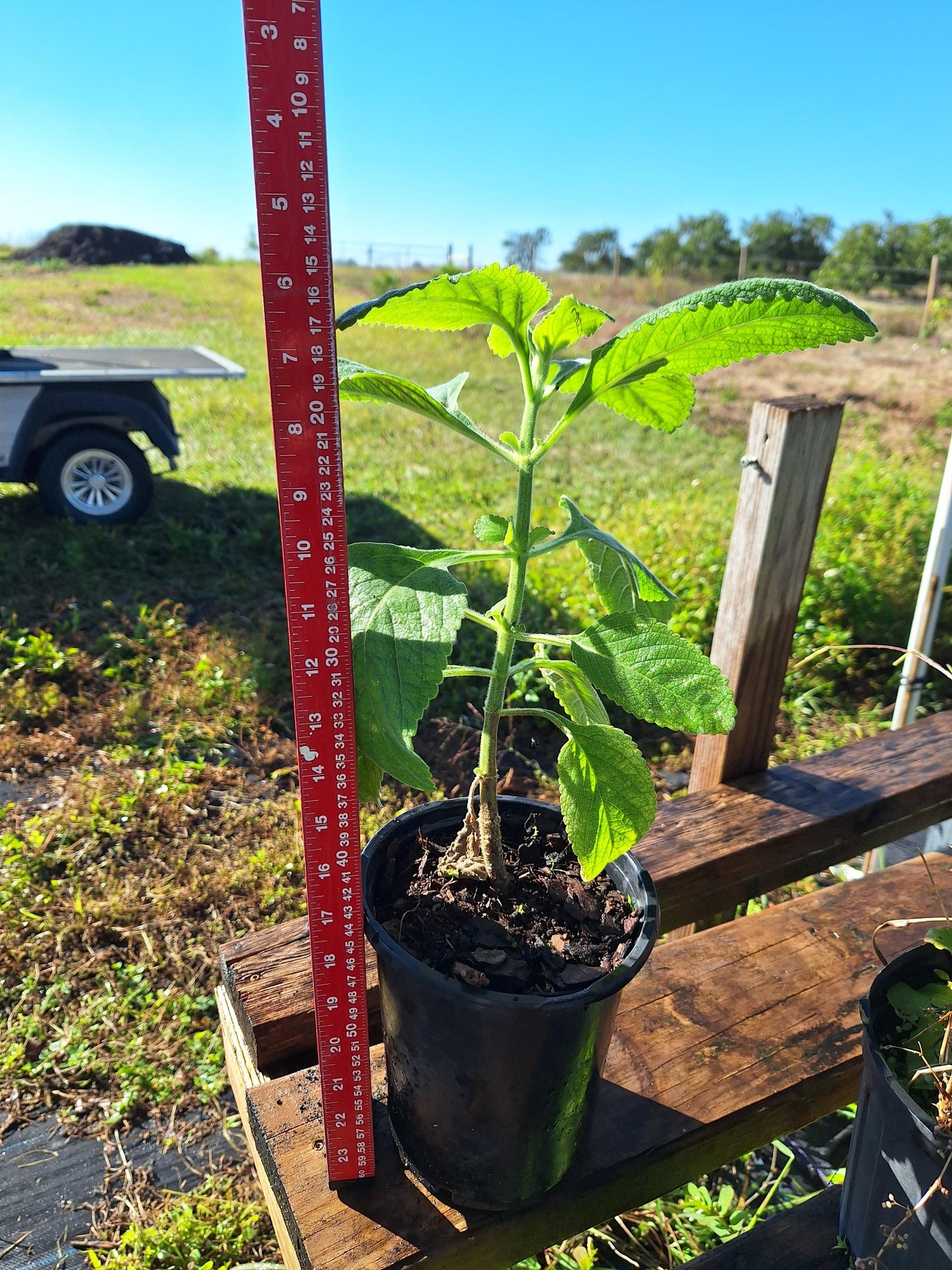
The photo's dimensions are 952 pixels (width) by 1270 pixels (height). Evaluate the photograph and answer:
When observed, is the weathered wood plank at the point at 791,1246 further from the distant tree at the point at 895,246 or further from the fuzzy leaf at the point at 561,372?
the distant tree at the point at 895,246

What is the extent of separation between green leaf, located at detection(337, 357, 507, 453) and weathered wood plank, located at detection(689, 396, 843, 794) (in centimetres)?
73

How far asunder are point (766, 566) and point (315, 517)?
3.81 ft

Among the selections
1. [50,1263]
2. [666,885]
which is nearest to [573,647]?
[666,885]

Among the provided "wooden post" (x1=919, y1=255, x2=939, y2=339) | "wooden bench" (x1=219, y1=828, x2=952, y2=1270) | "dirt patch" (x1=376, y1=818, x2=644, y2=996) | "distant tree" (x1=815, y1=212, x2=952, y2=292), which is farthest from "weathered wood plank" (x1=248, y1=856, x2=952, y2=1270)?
"distant tree" (x1=815, y1=212, x2=952, y2=292)

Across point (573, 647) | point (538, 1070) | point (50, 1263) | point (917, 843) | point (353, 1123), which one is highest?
point (573, 647)

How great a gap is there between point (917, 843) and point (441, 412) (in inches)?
93.5

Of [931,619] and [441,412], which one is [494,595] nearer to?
[931,619]

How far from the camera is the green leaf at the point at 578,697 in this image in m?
1.04

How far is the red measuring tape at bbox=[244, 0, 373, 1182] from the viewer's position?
2.10ft

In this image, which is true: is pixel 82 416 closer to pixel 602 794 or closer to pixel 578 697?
pixel 578 697

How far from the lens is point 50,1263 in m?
1.59

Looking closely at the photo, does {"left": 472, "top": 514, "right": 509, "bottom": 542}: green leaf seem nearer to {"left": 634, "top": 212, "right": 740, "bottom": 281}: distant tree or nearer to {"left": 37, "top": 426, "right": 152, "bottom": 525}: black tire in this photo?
{"left": 37, "top": 426, "right": 152, "bottom": 525}: black tire

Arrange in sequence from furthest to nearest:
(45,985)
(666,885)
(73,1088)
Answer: (45,985), (73,1088), (666,885)

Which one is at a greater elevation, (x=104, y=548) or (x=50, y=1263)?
(x=104, y=548)
